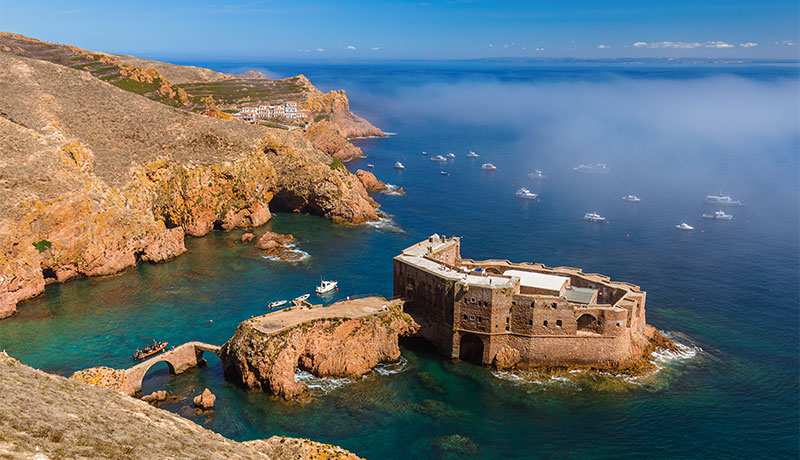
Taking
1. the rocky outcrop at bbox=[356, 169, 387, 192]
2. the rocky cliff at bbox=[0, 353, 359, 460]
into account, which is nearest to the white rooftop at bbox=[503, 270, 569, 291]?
the rocky cliff at bbox=[0, 353, 359, 460]

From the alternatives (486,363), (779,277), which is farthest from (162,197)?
(779,277)

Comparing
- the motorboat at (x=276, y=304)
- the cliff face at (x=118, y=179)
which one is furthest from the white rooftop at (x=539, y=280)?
the cliff face at (x=118, y=179)

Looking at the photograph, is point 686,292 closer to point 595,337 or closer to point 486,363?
point 595,337

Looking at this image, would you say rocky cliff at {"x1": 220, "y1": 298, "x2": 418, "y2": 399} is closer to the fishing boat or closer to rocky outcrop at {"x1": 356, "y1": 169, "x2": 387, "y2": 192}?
the fishing boat

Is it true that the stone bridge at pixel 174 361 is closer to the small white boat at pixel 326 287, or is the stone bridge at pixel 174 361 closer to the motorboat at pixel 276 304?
the motorboat at pixel 276 304

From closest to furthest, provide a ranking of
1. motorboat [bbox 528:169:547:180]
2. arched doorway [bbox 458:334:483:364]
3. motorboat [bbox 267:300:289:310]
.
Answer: arched doorway [bbox 458:334:483:364] < motorboat [bbox 267:300:289:310] < motorboat [bbox 528:169:547:180]

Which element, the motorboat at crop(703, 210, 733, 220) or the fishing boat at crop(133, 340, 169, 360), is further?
the motorboat at crop(703, 210, 733, 220)

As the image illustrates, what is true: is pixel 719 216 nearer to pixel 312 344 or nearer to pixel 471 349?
pixel 471 349
